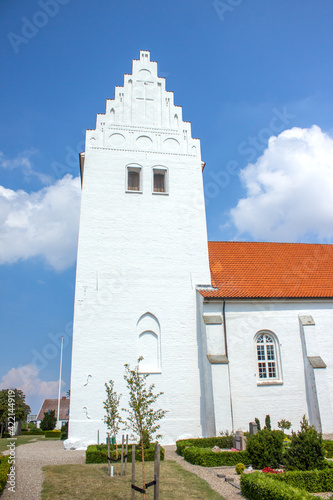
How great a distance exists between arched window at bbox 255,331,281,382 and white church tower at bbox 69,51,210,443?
285 cm

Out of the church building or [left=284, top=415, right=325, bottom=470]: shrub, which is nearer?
[left=284, top=415, right=325, bottom=470]: shrub

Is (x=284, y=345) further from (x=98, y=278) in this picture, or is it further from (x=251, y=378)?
(x=98, y=278)

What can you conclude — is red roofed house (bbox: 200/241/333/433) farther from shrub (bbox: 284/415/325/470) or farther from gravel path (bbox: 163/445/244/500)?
shrub (bbox: 284/415/325/470)

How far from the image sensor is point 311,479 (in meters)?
8.58

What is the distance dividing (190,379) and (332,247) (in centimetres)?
1239

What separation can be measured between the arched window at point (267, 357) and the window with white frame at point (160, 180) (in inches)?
339

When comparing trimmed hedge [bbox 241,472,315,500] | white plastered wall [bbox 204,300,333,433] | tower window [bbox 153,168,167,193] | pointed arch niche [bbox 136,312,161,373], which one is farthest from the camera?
tower window [bbox 153,168,167,193]

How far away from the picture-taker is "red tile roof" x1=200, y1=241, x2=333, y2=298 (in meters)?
17.7

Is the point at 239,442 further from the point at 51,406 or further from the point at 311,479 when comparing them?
the point at 51,406

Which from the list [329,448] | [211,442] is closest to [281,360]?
[329,448]

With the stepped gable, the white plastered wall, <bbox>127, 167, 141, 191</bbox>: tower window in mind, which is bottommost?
the white plastered wall

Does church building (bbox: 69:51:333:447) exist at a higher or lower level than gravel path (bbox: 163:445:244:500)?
higher

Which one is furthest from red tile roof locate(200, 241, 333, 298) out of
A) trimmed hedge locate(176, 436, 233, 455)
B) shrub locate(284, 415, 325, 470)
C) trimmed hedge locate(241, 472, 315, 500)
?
trimmed hedge locate(241, 472, 315, 500)

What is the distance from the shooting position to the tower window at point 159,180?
1911 centimetres
